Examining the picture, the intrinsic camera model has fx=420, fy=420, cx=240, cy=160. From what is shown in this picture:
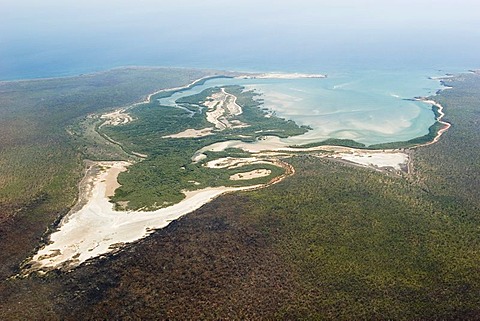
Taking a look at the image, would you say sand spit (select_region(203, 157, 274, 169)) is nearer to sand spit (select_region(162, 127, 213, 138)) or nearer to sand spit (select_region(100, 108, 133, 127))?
sand spit (select_region(162, 127, 213, 138))

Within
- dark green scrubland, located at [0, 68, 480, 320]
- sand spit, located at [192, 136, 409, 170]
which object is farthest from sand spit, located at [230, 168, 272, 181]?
dark green scrubland, located at [0, 68, 480, 320]

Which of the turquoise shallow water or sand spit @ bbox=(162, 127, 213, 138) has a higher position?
the turquoise shallow water

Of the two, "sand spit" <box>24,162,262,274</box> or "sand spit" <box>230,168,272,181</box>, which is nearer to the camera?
"sand spit" <box>24,162,262,274</box>

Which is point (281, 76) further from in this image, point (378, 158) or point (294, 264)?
point (294, 264)

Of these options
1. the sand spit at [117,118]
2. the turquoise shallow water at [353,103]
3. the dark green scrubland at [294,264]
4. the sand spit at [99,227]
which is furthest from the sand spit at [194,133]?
Result: the dark green scrubland at [294,264]

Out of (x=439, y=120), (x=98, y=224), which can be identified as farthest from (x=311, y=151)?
(x=98, y=224)

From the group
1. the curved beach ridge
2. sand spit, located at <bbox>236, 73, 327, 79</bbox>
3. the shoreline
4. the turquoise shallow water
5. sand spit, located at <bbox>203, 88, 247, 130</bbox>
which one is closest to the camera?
the shoreline

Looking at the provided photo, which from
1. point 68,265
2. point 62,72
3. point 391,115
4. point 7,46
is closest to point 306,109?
point 391,115
